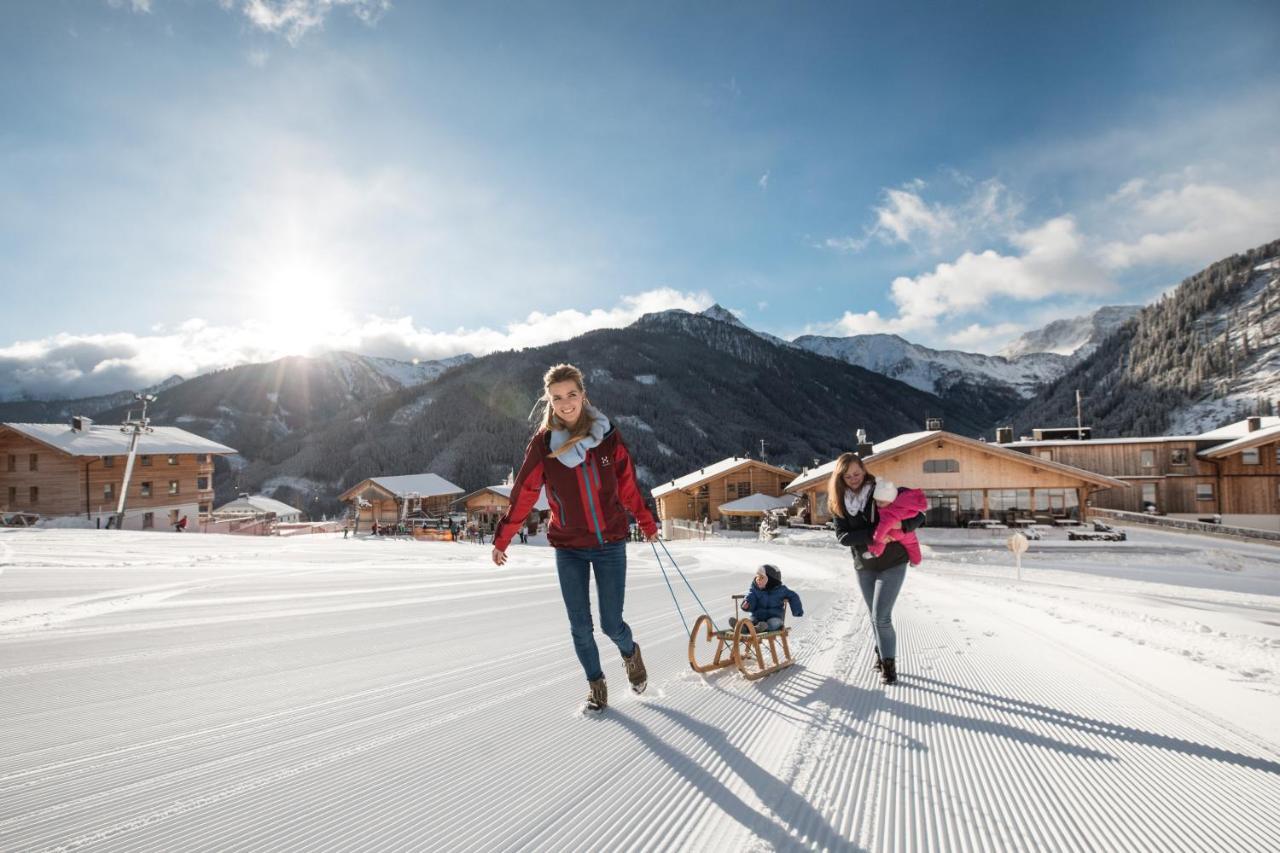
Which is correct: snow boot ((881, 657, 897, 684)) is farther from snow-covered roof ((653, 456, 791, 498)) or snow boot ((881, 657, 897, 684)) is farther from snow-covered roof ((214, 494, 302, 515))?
snow-covered roof ((214, 494, 302, 515))

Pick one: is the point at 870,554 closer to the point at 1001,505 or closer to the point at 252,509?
the point at 1001,505

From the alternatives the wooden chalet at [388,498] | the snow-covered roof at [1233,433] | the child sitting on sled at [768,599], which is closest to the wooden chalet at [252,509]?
the wooden chalet at [388,498]

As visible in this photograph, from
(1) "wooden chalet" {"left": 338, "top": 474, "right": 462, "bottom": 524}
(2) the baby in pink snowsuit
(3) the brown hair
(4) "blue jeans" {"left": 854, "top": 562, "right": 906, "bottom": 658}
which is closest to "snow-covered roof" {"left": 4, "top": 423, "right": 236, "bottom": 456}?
(1) "wooden chalet" {"left": 338, "top": 474, "right": 462, "bottom": 524}

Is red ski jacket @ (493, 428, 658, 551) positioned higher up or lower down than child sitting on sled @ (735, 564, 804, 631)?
higher up

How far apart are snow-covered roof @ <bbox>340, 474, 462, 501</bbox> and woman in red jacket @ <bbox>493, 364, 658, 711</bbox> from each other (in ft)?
182

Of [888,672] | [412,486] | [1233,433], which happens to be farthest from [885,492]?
[412,486]

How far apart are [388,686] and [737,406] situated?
621 feet

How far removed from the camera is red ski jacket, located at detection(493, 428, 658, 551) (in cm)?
328

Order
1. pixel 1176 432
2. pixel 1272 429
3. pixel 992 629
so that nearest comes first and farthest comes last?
pixel 992 629 < pixel 1272 429 < pixel 1176 432

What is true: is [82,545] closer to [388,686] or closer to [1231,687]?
[388,686]

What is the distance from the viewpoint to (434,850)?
1.95 m

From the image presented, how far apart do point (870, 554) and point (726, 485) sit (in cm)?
3947

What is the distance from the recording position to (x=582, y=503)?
3.28 m

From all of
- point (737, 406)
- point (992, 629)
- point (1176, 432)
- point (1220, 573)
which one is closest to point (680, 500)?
point (1220, 573)
